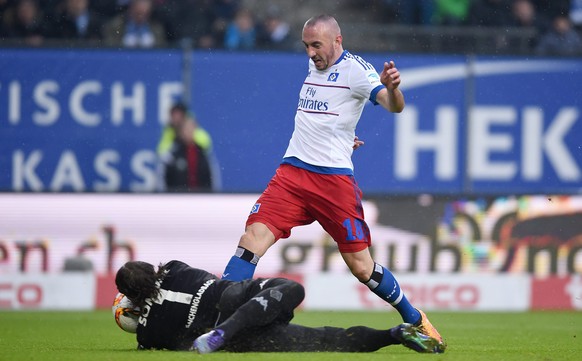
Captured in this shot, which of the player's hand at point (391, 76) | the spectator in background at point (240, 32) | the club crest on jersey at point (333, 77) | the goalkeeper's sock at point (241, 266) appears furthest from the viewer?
the spectator in background at point (240, 32)

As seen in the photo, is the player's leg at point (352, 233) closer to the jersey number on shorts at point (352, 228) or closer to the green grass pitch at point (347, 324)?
the jersey number on shorts at point (352, 228)

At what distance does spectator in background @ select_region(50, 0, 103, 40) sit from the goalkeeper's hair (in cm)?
874

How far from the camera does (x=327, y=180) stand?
27.8ft

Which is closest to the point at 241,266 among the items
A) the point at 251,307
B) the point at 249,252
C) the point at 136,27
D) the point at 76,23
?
the point at 249,252

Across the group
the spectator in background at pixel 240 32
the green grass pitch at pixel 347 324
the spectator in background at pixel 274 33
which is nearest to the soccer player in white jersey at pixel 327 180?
the green grass pitch at pixel 347 324

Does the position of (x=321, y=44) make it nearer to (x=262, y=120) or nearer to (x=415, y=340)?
(x=415, y=340)

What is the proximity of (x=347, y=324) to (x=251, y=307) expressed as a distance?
3.96 meters

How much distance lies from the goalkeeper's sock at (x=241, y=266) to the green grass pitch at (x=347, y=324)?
2.58 feet

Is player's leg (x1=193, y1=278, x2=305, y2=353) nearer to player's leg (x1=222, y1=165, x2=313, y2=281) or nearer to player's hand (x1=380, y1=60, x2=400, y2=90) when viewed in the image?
player's leg (x1=222, y1=165, x2=313, y2=281)

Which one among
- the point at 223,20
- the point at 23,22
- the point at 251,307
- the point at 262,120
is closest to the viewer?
the point at 251,307

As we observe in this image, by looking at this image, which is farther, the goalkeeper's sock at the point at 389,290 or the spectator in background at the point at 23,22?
the spectator in background at the point at 23,22

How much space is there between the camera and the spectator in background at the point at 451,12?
16.9 metres

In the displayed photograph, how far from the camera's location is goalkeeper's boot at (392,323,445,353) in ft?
25.7

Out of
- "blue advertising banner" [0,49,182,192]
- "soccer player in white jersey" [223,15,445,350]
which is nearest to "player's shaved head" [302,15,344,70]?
"soccer player in white jersey" [223,15,445,350]
